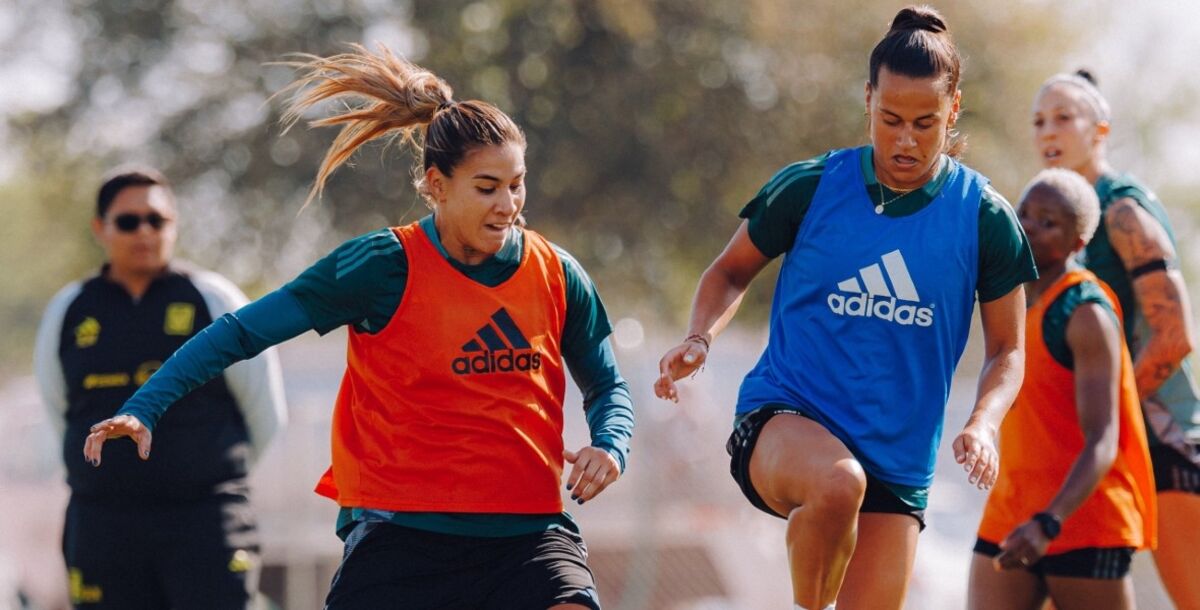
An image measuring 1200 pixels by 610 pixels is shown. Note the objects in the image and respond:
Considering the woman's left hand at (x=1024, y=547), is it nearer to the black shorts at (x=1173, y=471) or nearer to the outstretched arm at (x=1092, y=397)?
the outstretched arm at (x=1092, y=397)

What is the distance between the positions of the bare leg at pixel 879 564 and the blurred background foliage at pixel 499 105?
1239cm

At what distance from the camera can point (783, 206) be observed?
4.65 meters

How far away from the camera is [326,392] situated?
36.8ft

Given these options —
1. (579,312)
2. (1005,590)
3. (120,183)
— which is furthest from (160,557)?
(1005,590)

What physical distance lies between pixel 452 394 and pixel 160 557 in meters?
2.00

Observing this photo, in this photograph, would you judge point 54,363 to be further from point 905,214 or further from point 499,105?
point 499,105

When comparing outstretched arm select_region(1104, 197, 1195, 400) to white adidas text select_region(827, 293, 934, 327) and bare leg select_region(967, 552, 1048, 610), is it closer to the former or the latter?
bare leg select_region(967, 552, 1048, 610)

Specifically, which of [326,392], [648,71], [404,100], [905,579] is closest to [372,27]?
[648,71]

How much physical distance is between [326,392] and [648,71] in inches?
295

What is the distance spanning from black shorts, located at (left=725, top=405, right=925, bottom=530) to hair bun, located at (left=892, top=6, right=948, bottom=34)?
1199 millimetres

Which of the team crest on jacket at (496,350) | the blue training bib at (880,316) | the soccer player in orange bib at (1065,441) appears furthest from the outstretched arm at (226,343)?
the soccer player in orange bib at (1065,441)

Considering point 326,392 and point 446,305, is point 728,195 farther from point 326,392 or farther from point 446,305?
point 446,305

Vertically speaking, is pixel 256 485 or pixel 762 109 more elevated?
pixel 762 109

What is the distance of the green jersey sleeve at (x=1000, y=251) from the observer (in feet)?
15.0
